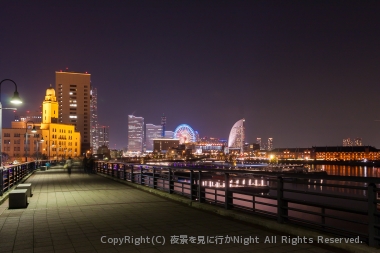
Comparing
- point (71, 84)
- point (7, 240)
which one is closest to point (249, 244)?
point (7, 240)

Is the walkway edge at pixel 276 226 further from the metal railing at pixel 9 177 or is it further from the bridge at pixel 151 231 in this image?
the metal railing at pixel 9 177

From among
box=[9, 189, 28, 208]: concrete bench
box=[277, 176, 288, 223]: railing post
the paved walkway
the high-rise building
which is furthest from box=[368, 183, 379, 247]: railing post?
the high-rise building

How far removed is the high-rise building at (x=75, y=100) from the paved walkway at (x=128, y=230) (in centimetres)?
18731

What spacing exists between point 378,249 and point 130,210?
817cm

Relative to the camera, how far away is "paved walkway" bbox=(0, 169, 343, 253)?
7.62 m

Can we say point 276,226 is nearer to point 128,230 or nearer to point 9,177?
point 128,230

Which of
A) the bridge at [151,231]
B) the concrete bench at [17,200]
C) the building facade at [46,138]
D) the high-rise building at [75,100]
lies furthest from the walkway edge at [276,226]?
the high-rise building at [75,100]

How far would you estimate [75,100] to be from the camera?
643ft

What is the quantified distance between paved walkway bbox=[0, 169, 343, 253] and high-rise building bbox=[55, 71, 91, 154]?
615 feet

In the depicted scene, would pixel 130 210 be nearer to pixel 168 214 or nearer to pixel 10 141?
pixel 168 214

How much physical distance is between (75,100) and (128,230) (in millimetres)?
196973

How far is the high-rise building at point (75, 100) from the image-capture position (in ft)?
634

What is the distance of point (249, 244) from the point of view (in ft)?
25.5

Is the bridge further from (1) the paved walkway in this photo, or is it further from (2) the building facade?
(2) the building facade
